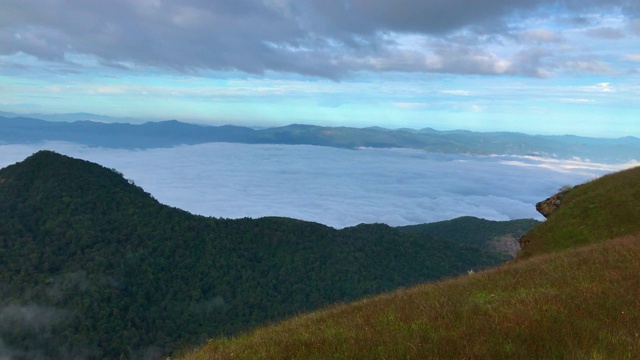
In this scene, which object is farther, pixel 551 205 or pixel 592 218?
pixel 551 205

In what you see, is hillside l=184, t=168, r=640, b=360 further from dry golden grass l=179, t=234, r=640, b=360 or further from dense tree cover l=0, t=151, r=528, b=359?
dense tree cover l=0, t=151, r=528, b=359

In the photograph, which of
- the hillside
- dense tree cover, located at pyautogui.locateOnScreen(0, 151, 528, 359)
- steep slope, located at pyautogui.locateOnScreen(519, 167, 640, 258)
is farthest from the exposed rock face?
dense tree cover, located at pyautogui.locateOnScreen(0, 151, 528, 359)

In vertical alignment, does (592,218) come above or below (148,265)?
above

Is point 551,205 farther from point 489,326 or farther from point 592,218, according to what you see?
point 489,326

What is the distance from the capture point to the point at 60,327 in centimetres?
10881

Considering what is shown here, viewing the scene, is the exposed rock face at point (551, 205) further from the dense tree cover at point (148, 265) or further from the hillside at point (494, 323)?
the dense tree cover at point (148, 265)

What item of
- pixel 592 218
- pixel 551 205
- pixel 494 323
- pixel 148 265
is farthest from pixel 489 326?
pixel 148 265

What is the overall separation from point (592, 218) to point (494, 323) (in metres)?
20.0

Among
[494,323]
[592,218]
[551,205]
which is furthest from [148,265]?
[494,323]

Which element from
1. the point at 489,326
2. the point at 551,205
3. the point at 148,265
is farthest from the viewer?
the point at 148,265

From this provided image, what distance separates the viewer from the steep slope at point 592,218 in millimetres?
22109

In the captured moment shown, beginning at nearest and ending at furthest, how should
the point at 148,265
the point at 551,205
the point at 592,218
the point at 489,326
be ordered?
the point at 489,326
the point at 592,218
the point at 551,205
the point at 148,265

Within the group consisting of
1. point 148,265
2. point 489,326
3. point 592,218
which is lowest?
point 148,265

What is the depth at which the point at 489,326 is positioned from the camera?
721cm
